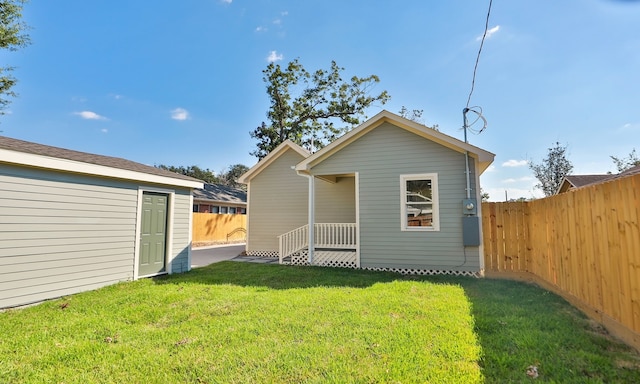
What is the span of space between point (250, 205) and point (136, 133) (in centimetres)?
1631

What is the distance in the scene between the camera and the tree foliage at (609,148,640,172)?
898 inches

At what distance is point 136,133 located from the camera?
74.1ft

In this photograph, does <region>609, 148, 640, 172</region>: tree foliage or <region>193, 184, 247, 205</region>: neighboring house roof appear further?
<region>609, 148, 640, 172</region>: tree foliage

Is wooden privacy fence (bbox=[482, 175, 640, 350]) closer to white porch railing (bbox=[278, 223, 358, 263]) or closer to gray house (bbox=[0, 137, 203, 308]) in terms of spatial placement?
white porch railing (bbox=[278, 223, 358, 263])

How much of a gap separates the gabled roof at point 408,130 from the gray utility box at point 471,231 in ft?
5.24

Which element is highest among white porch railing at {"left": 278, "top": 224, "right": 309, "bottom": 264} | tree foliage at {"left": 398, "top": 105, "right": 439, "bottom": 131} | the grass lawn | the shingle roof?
tree foliage at {"left": 398, "top": 105, "right": 439, "bottom": 131}

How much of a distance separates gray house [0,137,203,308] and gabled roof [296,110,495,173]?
412cm

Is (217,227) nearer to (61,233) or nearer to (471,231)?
(61,233)

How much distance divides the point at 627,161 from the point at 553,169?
5861 millimetres

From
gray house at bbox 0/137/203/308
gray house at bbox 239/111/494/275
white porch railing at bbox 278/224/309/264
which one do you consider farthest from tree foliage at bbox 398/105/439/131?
gray house at bbox 0/137/203/308

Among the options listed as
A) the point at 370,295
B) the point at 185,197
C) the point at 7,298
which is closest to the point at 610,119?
the point at 370,295

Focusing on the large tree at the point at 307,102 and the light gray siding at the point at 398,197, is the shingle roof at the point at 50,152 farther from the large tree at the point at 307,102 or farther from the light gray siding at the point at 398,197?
the large tree at the point at 307,102

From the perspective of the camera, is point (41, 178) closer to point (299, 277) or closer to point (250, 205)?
point (299, 277)

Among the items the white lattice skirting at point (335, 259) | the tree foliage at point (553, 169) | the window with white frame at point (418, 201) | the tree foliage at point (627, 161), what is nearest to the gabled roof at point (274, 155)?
the white lattice skirting at point (335, 259)
